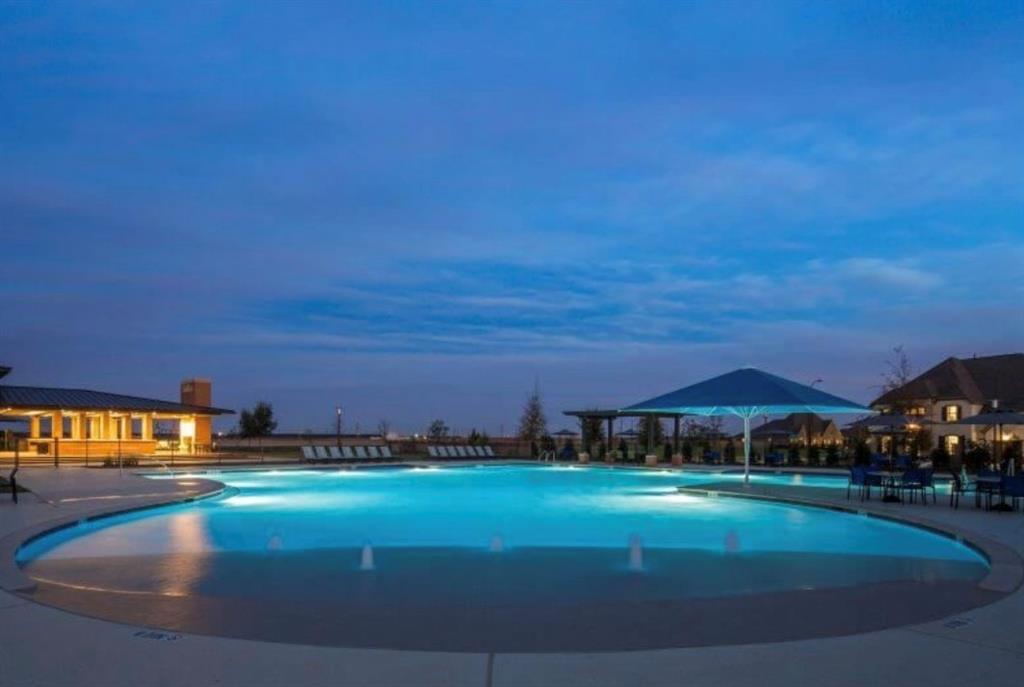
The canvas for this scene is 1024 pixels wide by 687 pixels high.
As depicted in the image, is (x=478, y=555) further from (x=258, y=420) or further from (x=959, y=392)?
(x=258, y=420)

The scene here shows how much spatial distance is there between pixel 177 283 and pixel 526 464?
16.4 m

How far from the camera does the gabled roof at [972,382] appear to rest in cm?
3947

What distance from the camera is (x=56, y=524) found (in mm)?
11336

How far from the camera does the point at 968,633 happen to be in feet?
17.6

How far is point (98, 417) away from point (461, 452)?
56.6ft

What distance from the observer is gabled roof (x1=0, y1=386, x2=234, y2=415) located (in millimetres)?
33656

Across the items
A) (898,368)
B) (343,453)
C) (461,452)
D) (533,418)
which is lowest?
(461,452)

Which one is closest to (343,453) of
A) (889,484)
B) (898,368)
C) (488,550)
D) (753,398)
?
(753,398)

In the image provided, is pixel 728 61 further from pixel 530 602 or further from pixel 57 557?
pixel 57 557

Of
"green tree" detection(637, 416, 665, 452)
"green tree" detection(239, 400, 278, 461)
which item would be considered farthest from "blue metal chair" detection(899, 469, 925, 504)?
"green tree" detection(239, 400, 278, 461)

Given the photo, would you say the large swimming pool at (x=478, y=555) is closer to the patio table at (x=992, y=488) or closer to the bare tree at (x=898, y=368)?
the patio table at (x=992, y=488)

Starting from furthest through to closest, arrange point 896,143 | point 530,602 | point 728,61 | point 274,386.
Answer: point 274,386 → point 896,143 → point 728,61 → point 530,602

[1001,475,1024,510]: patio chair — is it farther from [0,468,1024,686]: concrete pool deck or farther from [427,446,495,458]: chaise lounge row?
[427,446,495,458]: chaise lounge row

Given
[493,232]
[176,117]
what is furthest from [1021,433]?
[176,117]
